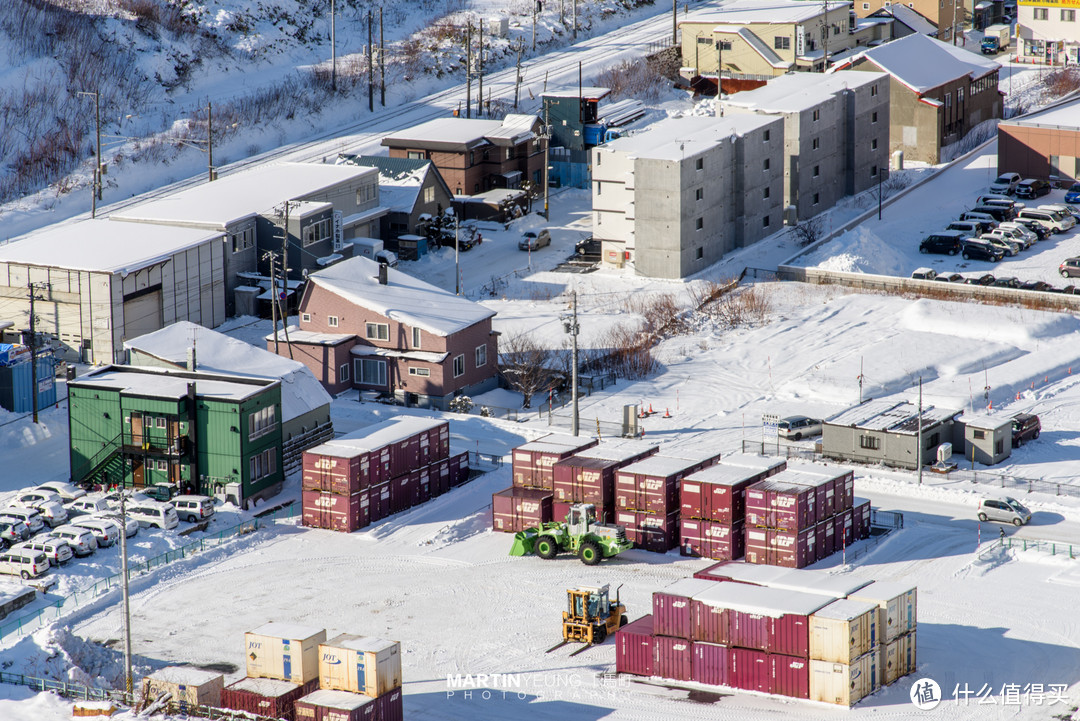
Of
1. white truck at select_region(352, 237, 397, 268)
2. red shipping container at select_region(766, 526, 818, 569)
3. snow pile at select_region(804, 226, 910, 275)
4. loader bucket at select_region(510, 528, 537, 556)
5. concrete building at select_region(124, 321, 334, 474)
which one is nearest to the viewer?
red shipping container at select_region(766, 526, 818, 569)

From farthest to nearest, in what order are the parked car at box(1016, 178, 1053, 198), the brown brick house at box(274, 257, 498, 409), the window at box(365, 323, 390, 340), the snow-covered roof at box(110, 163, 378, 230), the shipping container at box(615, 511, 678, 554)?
the parked car at box(1016, 178, 1053, 198), the snow-covered roof at box(110, 163, 378, 230), the window at box(365, 323, 390, 340), the brown brick house at box(274, 257, 498, 409), the shipping container at box(615, 511, 678, 554)

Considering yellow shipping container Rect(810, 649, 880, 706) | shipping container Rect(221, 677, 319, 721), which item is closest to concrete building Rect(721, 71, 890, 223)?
yellow shipping container Rect(810, 649, 880, 706)

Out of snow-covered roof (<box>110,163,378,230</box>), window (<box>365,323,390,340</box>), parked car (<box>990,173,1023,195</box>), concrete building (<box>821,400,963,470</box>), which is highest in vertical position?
snow-covered roof (<box>110,163,378,230</box>)

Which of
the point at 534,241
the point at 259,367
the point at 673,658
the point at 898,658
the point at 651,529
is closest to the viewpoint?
the point at 898,658

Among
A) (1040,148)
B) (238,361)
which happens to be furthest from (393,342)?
(1040,148)

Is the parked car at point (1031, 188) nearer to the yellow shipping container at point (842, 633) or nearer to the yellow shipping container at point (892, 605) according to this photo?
the yellow shipping container at point (892, 605)

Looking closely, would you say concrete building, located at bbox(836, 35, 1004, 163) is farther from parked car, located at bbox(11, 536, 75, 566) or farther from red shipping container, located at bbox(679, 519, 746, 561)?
parked car, located at bbox(11, 536, 75, 566)

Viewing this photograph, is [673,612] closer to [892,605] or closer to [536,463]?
[892,605]

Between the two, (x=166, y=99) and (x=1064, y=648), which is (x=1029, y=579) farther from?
(x=166, y=99)
